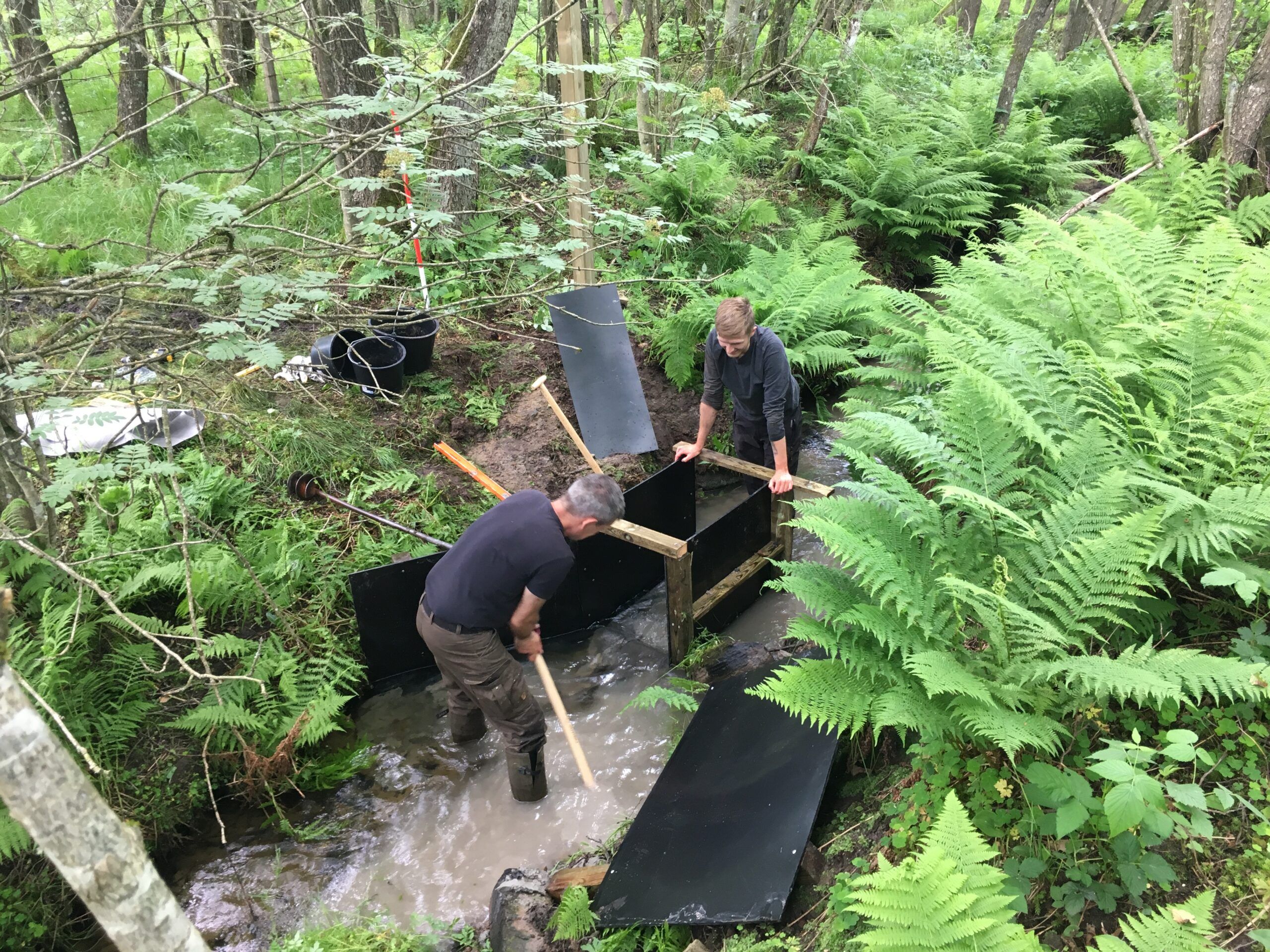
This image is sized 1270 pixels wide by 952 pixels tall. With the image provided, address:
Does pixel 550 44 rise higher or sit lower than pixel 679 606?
higher

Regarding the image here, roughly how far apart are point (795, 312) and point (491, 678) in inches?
172

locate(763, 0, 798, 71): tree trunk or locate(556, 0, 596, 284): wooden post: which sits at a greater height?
locate(763, 0, 798, 71): tree trunk

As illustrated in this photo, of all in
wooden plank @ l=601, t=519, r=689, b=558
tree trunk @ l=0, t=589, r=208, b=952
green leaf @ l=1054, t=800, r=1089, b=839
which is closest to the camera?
tree trunk @ l=0, t=589, r=208, b=952

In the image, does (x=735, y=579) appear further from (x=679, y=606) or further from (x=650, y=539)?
(x=650, y=539)

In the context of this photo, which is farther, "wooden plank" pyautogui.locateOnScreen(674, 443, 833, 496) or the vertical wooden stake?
"wooden plank" pyautogui.locateOnScreen(674, 443, 833, 496)

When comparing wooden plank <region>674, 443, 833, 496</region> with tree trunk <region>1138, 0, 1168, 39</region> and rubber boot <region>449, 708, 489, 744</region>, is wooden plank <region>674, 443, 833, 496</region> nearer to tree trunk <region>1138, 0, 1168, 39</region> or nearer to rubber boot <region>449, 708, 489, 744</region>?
rubber boot <region>449, 708, 489, 744</region>

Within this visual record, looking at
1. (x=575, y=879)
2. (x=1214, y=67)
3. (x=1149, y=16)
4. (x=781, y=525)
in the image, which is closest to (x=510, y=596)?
(x=575, y=879)

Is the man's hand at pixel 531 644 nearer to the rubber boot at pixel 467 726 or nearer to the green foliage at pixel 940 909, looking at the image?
the rubber boot at pixel 467 726

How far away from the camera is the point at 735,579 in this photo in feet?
16.6

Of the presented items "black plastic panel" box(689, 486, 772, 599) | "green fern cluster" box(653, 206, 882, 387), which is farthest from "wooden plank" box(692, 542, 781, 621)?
"green fern cluster" box(653, 206, 882, 387)

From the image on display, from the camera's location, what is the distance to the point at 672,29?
34.8 ft

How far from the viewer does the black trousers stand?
5406mm

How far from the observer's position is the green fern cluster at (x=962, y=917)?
1823 mm

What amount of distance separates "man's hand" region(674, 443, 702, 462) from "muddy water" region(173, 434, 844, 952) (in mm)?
1420
